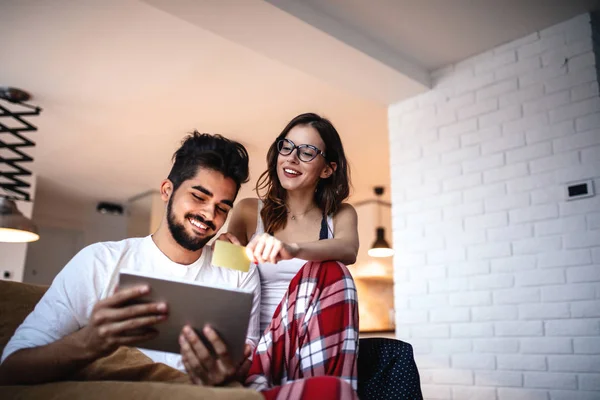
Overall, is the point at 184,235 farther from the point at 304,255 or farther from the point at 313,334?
the point at 313,334

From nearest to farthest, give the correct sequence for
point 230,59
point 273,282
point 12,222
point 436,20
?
point 273,282 → point 436,20 → point 230,59 → point 12,222

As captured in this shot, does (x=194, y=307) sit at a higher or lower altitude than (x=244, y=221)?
lower

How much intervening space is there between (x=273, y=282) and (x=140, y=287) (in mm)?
931

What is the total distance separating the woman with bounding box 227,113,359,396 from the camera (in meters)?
1.41

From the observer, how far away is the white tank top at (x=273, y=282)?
6.13ft

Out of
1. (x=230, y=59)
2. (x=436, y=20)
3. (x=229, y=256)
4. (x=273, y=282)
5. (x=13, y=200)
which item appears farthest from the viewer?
(x=13, y=200)

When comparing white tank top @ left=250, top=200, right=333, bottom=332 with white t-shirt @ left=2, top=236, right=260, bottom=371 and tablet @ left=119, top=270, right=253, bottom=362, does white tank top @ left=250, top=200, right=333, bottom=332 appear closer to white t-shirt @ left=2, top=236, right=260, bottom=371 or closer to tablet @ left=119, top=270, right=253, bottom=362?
white t-shirt @ left=2, top=236, right=260, bottom=371

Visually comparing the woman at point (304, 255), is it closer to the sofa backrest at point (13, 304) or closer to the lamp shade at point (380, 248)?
the sofa backrest at point (13, 304)

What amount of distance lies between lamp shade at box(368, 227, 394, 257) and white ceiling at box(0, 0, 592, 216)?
120 cm

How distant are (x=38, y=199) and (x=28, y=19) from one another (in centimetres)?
445

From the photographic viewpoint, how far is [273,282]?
192cm

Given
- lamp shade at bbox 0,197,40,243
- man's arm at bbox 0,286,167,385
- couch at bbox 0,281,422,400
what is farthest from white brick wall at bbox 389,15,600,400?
lamp shade at bbox 0,197,40,243

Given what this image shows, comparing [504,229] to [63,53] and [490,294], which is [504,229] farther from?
[63,53]

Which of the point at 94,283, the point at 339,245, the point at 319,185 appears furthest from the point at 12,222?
the point at 339,245
